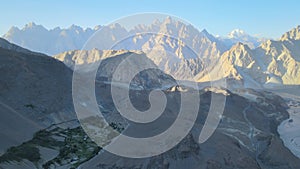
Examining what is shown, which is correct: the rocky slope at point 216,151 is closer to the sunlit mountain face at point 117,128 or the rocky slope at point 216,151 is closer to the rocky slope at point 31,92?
the sunlit mountain face at point 117,128

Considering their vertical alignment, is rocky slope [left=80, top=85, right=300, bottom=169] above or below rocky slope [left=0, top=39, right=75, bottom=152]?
below


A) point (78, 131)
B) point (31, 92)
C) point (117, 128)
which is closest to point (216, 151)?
point (117, 128)

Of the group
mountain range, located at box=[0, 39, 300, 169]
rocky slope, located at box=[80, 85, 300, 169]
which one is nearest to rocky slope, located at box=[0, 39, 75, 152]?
mountain range, located at box=[0, 39, 300, 169]

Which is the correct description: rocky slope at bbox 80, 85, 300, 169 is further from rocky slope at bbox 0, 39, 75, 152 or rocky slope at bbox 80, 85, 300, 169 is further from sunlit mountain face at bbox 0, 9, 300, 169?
rocky slope at bbox 0, 39, 75, 152

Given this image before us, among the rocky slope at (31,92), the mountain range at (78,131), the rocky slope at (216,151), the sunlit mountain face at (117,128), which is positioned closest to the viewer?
the rocky slope at (216,151)

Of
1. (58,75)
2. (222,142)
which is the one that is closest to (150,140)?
(222,142)

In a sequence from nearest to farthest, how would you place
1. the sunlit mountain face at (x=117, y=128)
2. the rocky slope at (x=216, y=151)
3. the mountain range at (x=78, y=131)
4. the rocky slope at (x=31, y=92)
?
the rocky slope at (x=216, y=151) < the mountain range at (x=78, y=131) < the sunlit mountain face at (x=117, y=128) < the rocky slope at (x=31, y=92)

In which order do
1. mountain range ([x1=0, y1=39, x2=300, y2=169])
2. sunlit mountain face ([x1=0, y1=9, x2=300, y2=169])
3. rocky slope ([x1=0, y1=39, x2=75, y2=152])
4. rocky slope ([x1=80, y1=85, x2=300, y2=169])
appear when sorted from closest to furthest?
1. rocky slope ([x1=80, y1=85, x2=300, y2=169])
2. mountain range ([x1=0, y1=39, x2=300, y2=169])
3. sunlit mountain face ([x1=0, y1=9, x2=300, y2=169])
4. rocky slope ([x1=0, y1=39, x2=75, y2=152])

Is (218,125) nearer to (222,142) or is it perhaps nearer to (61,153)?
(222,142)

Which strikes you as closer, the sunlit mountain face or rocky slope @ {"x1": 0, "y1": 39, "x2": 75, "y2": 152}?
the sunlit mountain face

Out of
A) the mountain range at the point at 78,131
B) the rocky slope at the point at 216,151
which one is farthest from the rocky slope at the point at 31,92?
the rocky slope at the point at 216,151

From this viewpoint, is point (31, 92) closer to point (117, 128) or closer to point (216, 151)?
point (117, 128)

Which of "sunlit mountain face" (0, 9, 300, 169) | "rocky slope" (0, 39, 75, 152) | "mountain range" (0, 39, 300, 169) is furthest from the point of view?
"rocky slope" (0, 39, 75, 152)
